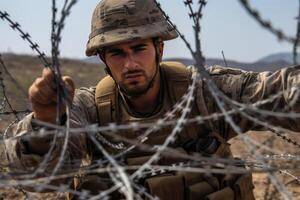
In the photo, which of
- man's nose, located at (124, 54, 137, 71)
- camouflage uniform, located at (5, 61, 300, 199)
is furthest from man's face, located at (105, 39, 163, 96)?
camouflage uniform, located at (5, 61, 300, 199)

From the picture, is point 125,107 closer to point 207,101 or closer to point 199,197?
point 207,101

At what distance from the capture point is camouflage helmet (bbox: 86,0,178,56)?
3.41m

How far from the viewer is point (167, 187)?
3035 millimetres

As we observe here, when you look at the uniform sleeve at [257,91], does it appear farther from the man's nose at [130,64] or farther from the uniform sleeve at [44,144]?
the uniform sleeve at [44,144]

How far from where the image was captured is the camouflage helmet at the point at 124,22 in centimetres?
341

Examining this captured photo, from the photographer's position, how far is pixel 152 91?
11.5 ft

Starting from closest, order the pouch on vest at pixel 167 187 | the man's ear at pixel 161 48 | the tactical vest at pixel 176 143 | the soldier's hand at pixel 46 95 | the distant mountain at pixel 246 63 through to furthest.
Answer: the soldier's hand at pixel 46 95
the pouch on vest at pixel 167 187
the tactical vest at pixel 176 143
the man's ear at pixel 161 48
the distant mountain at pixel 246 63

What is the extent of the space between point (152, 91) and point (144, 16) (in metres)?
0.52

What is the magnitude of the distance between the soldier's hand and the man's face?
841mm

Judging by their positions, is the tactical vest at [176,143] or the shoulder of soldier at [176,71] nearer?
the tactical vest at [176,143]

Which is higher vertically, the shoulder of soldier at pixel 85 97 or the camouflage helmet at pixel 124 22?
the camouflage helmet at pixel 124 22

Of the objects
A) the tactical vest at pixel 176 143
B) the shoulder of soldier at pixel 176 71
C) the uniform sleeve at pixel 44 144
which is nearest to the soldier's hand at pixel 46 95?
the uniform sleeve at pixel 44 144

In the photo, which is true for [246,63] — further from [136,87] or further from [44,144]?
[44,144]

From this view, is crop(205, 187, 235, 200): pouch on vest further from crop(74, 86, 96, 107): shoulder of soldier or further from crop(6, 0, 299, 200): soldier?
crop(74, 86, 96, 107): shoulder of soldier
